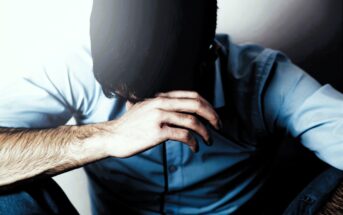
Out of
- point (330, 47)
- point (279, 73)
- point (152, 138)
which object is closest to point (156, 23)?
point (152, 138)

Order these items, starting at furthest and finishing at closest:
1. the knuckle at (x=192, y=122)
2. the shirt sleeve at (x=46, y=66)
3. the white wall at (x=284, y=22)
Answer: the white wall at (x=284, y=22), the shirt sleeve at (x=46, y=66), the knuckle at (x=192, y=122)

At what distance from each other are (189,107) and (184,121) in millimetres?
21

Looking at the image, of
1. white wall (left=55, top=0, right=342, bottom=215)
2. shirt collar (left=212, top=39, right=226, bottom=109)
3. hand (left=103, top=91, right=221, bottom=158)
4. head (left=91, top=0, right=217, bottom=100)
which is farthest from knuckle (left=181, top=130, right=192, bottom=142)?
white wall (left=55, top=0, right=342, bottom=215)

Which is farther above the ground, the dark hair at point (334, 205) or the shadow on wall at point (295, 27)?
the shadow on wall at point (295, 27)

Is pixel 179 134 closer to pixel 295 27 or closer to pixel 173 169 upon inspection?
pixel 173 169

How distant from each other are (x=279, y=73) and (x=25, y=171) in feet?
1.64

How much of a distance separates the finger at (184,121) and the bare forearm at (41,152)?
0.41 feet

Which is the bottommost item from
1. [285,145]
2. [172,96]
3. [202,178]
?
[285,145]

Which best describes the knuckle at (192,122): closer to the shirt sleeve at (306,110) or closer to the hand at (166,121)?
the hand at (166,121)

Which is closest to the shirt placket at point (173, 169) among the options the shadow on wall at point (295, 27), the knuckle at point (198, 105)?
the knuckle at point (198, 105)

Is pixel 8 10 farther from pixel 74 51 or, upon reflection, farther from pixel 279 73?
pixel 279 73

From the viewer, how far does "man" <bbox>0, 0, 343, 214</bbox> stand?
0.55 m

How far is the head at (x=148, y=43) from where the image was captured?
56cm

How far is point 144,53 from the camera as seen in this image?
1.93 feet
